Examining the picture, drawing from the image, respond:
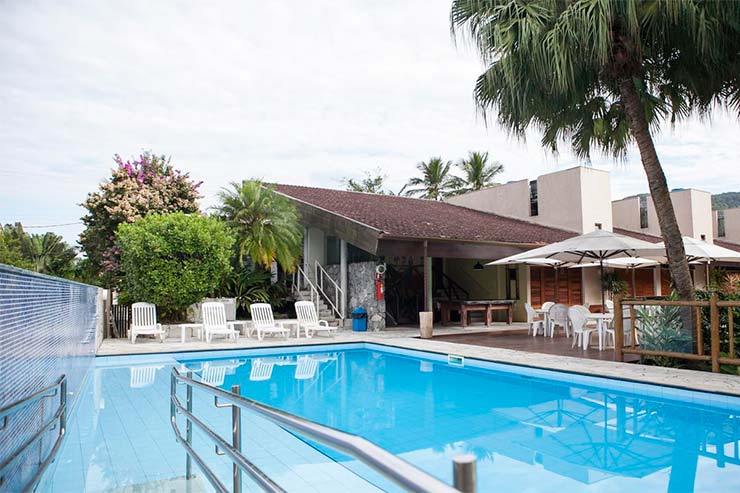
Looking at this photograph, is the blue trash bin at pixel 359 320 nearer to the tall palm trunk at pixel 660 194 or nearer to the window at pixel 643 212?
the tall palm trunk at pixel 660 194

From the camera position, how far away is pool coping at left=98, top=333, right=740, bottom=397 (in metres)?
8.06

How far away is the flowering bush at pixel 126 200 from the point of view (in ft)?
62.0

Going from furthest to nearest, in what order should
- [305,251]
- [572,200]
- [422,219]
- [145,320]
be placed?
1. [572,200]
2. [305,251]
3. [422,219]
4. [145,320]

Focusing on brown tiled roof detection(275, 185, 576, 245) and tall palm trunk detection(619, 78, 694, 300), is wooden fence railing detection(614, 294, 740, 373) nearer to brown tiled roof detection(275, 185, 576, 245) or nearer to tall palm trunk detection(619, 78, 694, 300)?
tall palm trunk detection(619, 78, 694, 300)

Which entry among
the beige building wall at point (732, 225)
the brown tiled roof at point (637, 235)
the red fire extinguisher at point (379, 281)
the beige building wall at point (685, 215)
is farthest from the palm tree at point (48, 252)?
the beige building wall at point (732, 225)

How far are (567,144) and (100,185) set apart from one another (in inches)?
614

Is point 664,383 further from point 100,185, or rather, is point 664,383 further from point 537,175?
point 100,185

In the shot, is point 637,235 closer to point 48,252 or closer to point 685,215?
point 685,215

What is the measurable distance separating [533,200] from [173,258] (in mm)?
15085

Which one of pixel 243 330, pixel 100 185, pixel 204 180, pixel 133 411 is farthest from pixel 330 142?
pixel 133 411

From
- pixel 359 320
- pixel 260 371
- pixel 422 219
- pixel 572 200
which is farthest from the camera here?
pixel 572 200

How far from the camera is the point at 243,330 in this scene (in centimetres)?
1695

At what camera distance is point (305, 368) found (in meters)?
11.7

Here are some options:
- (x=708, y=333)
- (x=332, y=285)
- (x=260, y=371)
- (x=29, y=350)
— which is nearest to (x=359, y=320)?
(x=332, y=285)
